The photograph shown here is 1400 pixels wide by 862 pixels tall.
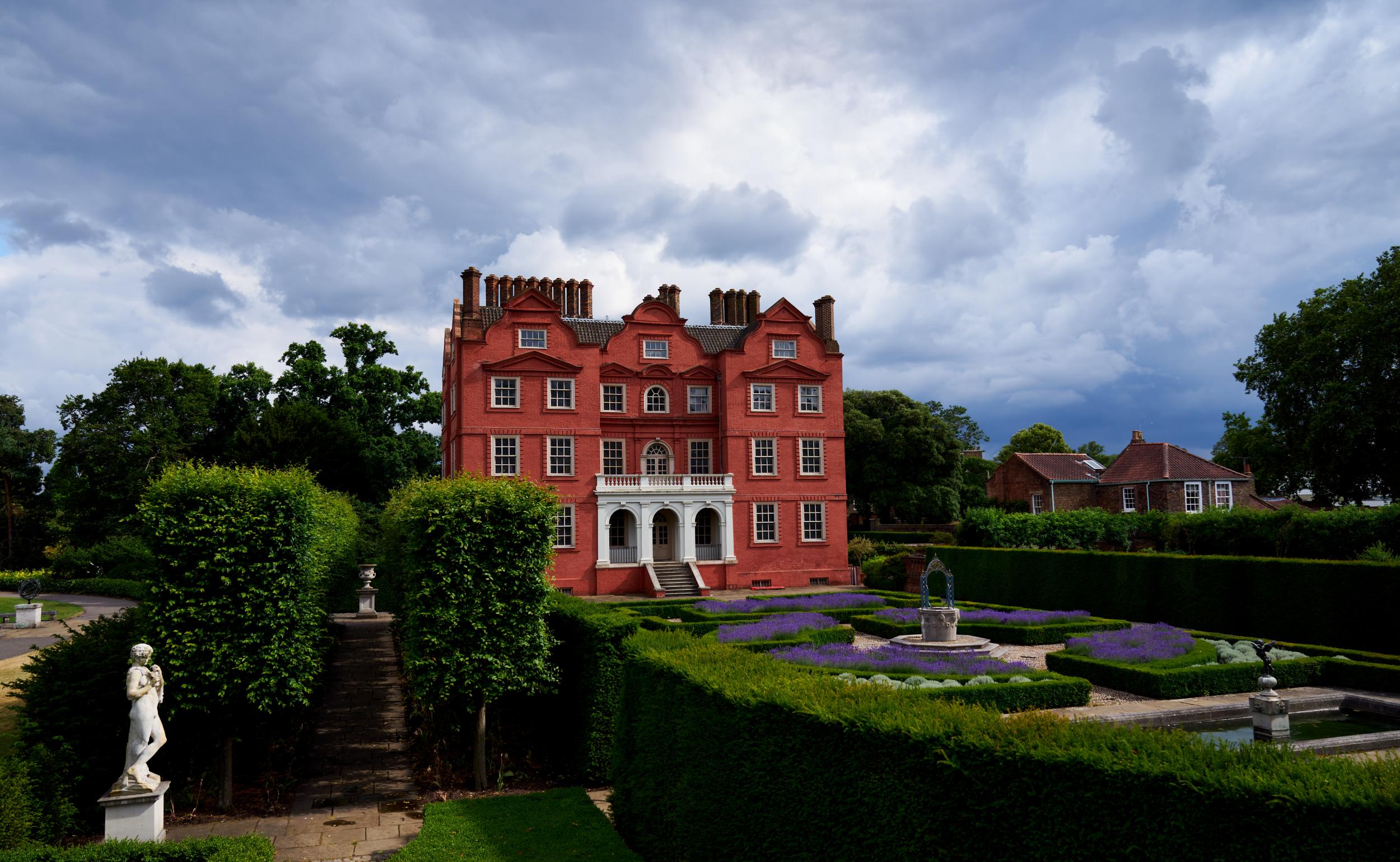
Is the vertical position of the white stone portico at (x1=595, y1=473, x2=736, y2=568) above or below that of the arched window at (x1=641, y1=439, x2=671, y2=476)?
below

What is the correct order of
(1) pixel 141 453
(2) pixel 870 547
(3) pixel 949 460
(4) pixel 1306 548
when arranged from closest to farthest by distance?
(4) pixel 1306 548 < (2) pixel 870 547 < (1) pixel 141 453 < (3) pixel 949 460

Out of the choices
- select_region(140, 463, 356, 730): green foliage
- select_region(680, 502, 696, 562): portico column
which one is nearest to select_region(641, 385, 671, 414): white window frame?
select_region(680, 502, 696, 562): portico column

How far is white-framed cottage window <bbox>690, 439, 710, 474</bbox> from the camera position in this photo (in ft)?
125

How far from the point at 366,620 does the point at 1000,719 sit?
97.7 ft

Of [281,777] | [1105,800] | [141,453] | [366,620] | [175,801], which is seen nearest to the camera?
[1105,800]

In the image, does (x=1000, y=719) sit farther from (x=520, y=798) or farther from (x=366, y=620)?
(x=366, y=620)

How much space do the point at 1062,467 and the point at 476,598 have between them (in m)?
47.4

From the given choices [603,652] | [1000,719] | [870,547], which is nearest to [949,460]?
[870,547]

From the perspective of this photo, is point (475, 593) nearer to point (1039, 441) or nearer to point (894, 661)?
point (894, 661)

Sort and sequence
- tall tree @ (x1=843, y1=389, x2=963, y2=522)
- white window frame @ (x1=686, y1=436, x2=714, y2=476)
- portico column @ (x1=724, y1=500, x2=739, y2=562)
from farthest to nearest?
tall tree @ (x1=843, y1=389, x2=963, y2=522)
white window frame @ (x1=686, y1=436, x2=714, y2=476)
portico column @ (x1=724, y1=500, x2=739, y2=562)

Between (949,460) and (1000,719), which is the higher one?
(949,460)

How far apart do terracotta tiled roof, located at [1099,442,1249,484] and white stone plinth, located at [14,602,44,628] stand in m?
52.1

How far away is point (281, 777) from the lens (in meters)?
12.0

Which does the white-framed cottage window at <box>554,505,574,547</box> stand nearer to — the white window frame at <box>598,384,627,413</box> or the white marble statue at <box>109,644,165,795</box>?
the white window frame at <box>598,384,627,413</box>
